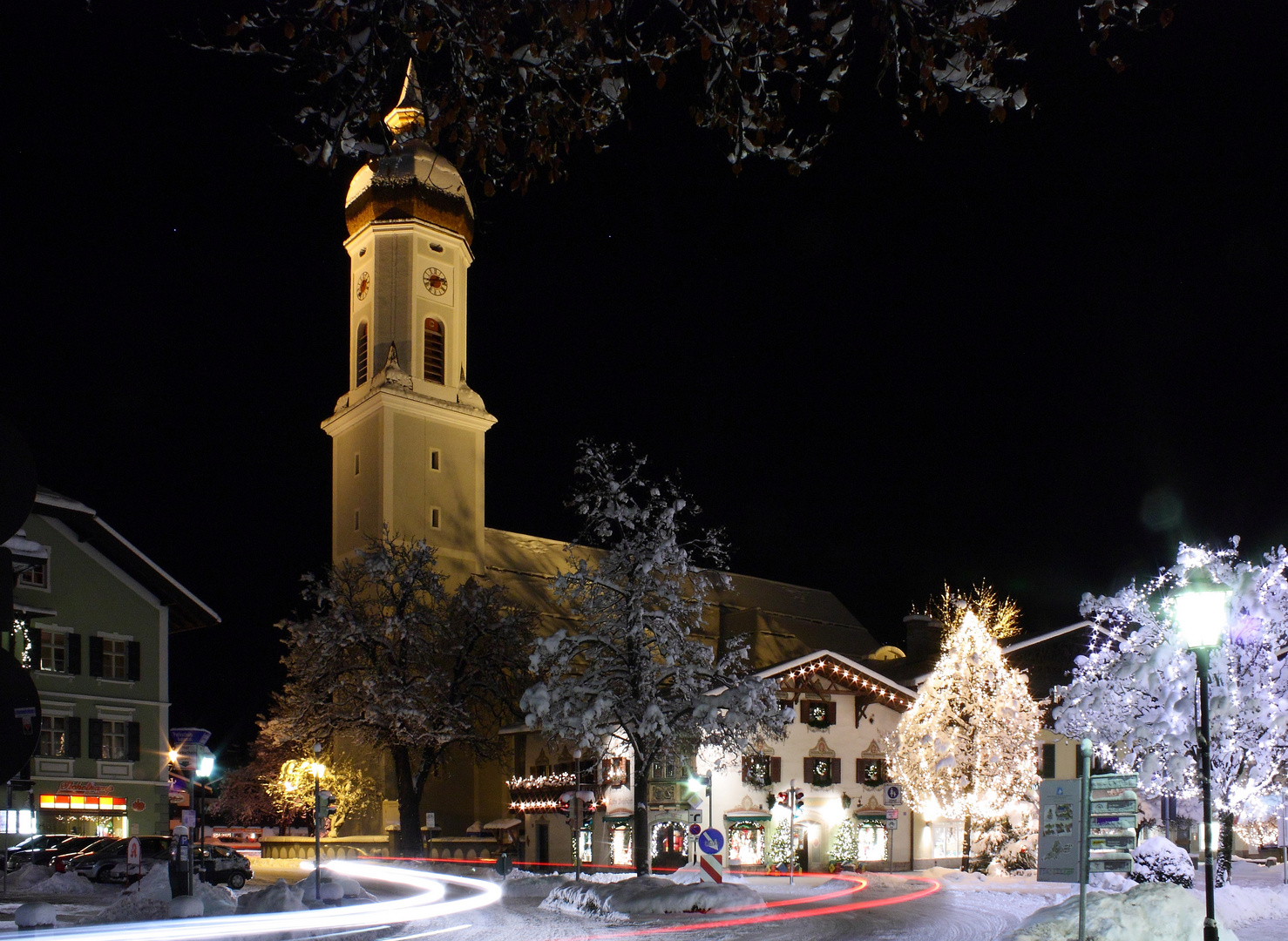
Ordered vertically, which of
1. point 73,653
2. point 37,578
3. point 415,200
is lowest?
point 73,653

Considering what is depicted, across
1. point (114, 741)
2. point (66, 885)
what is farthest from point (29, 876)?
point (114, 741)

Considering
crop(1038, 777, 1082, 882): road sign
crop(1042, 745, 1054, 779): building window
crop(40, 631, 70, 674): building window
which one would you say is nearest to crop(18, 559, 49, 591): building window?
crop(40, 631, 70, 674): building window

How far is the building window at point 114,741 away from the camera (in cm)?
4553

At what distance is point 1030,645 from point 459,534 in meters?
28.0

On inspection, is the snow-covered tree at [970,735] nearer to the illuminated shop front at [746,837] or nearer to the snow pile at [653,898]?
the illuminated shop front at [746,837]

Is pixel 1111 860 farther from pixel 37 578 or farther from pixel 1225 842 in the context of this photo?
pixel 37 578

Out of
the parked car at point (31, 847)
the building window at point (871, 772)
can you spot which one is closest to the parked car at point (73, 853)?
the parked car at point (31, 847)

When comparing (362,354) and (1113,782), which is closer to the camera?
(1113,782)

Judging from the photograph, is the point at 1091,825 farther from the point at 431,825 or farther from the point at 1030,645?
the point at 1030,645

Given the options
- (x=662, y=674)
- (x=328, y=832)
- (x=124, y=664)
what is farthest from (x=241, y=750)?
(x=662, y=674)

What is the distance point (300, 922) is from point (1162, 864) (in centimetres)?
1841

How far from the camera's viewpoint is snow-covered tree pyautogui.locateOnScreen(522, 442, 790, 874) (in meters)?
33.3

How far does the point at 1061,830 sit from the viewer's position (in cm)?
1406

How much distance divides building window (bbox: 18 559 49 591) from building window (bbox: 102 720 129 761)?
5493 mm
